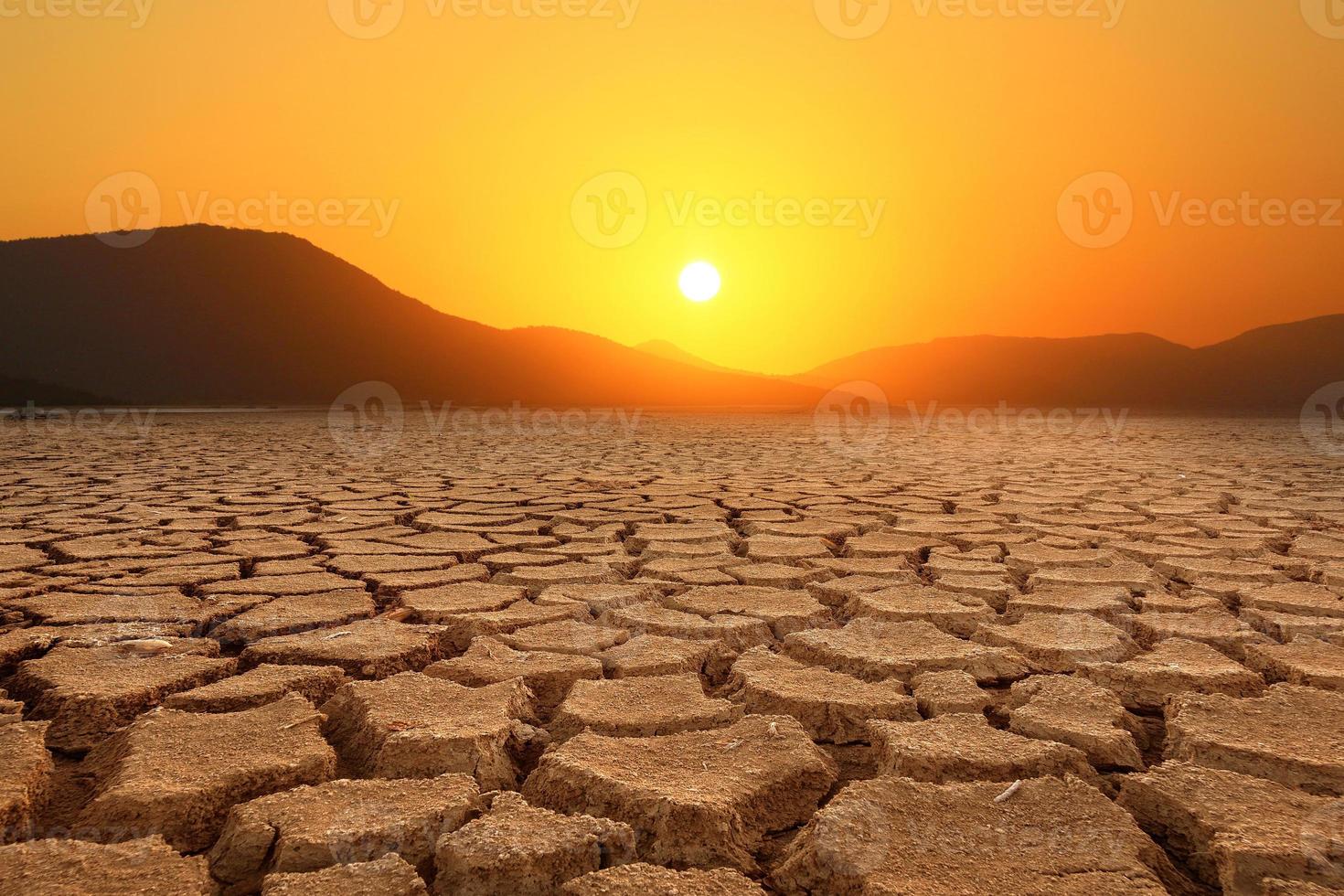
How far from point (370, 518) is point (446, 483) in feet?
3.77

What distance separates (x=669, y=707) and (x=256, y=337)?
3421cm

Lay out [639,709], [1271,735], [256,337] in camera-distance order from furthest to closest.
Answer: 1. [256,337]
2. [639,709]
3. [1271,735]

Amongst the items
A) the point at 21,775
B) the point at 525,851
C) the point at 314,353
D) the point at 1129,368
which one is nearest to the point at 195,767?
the point at 21,775

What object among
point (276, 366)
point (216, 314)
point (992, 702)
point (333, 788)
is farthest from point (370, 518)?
point (216, 314)

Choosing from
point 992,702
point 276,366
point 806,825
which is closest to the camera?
point 806,825

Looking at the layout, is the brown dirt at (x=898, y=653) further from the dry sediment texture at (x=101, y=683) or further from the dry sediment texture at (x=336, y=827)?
the dry sediment texture at (x=101, y=683)

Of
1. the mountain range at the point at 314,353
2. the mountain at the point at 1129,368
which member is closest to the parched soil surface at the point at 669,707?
the mountain range at the point at 314,353

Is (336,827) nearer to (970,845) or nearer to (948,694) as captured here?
(970,845)

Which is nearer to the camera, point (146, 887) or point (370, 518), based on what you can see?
point (146, 887)

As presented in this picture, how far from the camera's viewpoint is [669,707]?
1.22m

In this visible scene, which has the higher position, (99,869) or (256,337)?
(256,337)

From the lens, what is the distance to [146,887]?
0.77 m

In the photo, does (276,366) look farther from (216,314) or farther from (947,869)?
(947,869)

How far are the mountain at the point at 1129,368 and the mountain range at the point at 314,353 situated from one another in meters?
0.17
